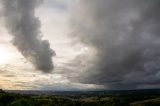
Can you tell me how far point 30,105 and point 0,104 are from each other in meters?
14.7

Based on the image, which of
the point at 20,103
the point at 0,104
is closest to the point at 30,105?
the point at 20,103

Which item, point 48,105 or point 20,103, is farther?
point 48,105

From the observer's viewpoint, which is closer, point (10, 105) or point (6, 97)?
point (10, 105)

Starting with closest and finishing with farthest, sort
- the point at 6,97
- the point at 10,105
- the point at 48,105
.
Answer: the point at 10,105
the point at 6,97
the point at 48,105

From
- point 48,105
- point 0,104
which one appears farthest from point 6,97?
point 48,105

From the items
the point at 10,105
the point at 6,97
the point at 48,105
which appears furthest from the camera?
the point at 48,105

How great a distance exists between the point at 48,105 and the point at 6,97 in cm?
2446

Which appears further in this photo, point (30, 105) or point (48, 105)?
point (48, 105)

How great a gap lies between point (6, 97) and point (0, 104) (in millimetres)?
13202

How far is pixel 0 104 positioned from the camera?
130125mm

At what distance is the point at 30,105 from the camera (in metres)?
131

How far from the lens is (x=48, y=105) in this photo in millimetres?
152500

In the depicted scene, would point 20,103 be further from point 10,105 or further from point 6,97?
point 6,97

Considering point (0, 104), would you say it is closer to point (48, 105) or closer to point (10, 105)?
point (10, 105)
